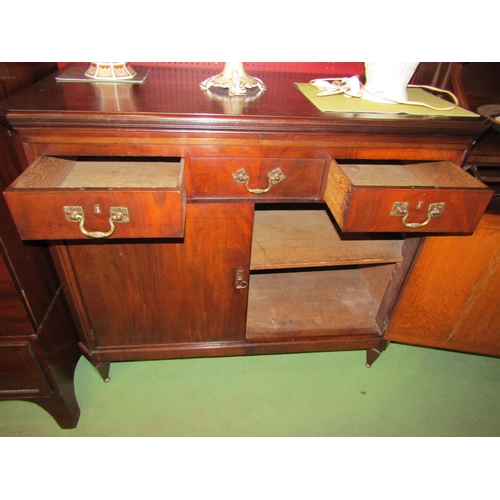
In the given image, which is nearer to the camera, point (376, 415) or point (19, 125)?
point (19, 125)

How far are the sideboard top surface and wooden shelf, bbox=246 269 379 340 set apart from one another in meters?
0.67

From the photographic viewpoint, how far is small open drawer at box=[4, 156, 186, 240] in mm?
645

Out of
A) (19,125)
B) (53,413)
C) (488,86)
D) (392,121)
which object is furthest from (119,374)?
(488,86)

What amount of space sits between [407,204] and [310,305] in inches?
23.9

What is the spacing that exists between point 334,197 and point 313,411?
0.77 m

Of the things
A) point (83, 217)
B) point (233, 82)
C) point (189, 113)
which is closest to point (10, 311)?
point (83, 217)

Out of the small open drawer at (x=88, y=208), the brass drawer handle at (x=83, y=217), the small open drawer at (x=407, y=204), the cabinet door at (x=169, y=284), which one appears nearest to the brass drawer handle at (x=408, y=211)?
the small open drawer at (x=407, y=204)

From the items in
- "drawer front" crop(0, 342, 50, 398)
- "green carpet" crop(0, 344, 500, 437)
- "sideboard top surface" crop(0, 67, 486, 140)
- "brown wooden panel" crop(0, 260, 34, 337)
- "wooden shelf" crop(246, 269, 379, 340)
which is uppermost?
"sideboard top surface" crop(0, 67, 486, 140)

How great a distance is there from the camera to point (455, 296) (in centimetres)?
105

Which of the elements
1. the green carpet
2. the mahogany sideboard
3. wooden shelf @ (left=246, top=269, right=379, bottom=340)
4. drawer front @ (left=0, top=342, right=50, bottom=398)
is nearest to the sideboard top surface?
the mahogany sideboard

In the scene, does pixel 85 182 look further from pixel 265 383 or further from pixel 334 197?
pixel 265 383

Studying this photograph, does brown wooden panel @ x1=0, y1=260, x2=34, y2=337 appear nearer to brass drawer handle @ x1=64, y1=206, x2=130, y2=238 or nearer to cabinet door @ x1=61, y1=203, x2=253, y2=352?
cabinet door @ x1=61, y1=203, x2=253, y2=352

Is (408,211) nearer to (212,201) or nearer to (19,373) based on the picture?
(212,201)

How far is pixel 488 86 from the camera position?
111cm
